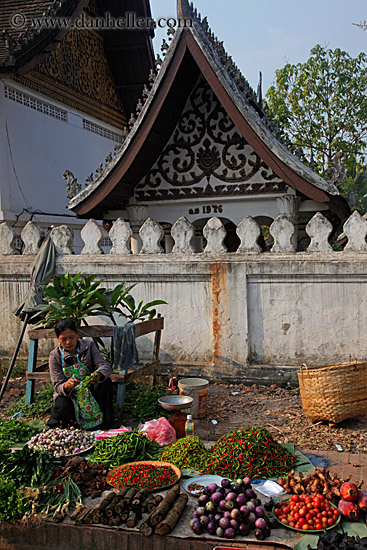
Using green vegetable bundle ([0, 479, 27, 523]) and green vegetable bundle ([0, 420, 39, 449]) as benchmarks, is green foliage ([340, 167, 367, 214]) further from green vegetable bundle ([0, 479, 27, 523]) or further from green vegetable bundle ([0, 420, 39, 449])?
green vegetable bundle ([0, 479, 27, 523])

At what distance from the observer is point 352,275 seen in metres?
6.27

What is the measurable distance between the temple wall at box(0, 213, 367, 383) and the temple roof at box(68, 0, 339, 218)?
4.05 feet

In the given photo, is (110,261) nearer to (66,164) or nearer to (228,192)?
(228,192)

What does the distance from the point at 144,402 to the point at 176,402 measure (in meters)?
0.67

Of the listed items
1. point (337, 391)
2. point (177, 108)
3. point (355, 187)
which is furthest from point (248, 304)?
point (355, 187)

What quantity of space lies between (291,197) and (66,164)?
246 inches

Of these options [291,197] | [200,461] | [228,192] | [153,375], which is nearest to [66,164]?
[228,192]

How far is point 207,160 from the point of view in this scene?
8875mm

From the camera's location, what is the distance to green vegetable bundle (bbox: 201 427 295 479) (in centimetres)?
400

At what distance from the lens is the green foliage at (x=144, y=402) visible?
560cm

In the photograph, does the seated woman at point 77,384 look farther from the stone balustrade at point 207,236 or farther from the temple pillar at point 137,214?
the temple pillar at point 137,214

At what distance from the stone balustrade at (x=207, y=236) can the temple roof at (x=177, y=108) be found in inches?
43.6

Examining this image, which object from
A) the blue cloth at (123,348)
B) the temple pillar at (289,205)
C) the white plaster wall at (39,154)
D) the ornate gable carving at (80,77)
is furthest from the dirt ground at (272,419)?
the ornate gable carving at (80,77)

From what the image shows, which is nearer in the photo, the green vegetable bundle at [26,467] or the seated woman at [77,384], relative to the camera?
the green vegetable bundle at [26,467]
